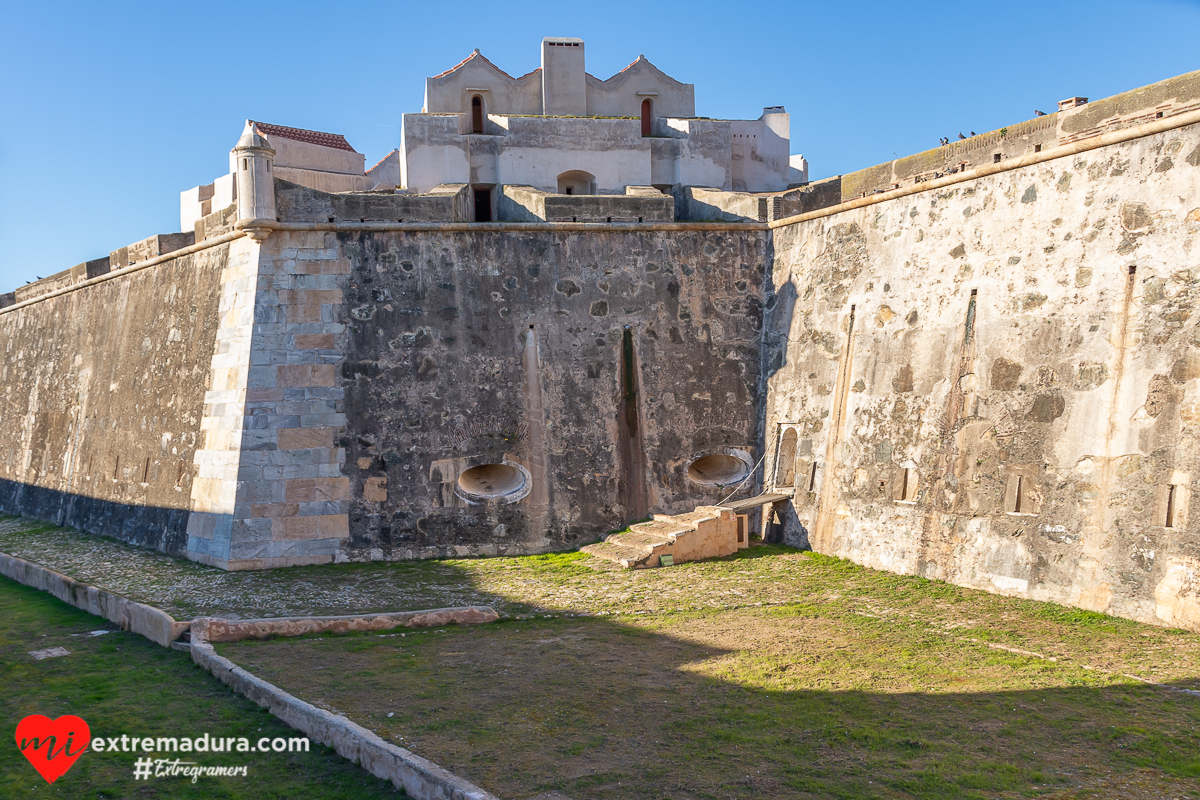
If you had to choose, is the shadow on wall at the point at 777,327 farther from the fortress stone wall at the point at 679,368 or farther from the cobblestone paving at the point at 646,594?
the cobblestone paving at the point at 646,594

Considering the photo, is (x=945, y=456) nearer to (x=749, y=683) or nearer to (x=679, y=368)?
(x=679, y=368)

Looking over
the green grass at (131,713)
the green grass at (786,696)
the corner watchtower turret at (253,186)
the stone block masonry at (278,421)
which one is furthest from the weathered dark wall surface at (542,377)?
the green grass at (131,713)

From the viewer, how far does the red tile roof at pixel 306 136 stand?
2095 centimetres

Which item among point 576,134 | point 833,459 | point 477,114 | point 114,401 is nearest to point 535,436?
point 833,459

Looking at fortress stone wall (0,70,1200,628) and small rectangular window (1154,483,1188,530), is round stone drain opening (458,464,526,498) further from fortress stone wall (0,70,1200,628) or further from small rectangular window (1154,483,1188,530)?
small rectangular window (1154,483,1188,530)

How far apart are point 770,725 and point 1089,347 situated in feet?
17.8

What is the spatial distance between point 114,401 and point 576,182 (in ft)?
31.0

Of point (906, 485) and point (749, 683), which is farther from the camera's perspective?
point (906, 485)

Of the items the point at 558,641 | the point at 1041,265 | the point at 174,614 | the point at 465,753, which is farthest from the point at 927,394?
the point at 174,614

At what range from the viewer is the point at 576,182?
17688 millimetres

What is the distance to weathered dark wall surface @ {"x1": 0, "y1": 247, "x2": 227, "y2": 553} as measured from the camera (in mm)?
13281

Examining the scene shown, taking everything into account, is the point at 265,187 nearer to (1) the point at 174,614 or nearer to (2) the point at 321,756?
(1) the point at 174,614

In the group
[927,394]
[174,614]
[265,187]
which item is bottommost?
[174,614]

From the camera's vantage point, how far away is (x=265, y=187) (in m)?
11.9
